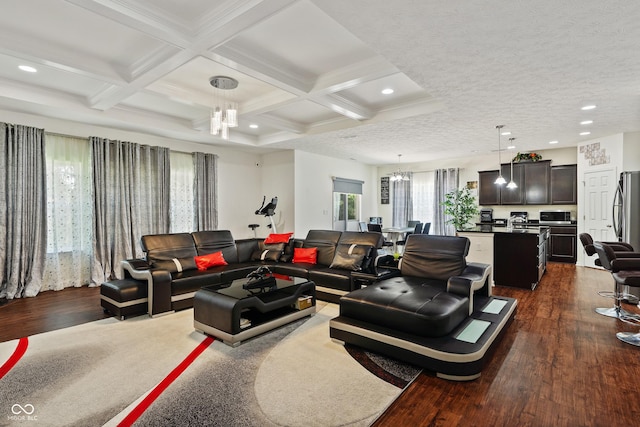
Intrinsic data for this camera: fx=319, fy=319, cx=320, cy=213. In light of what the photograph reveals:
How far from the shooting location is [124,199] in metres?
5.73

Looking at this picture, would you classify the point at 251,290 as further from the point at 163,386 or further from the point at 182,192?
A: the point at 182,192

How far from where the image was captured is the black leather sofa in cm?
390

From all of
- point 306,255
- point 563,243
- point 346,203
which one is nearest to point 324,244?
point 306,255

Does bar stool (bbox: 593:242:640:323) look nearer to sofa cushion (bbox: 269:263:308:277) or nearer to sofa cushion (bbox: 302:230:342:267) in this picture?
sofa cushion (bbox: 302:230:342:267)

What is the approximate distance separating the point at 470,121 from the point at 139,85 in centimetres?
493

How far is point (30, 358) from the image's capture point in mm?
2758

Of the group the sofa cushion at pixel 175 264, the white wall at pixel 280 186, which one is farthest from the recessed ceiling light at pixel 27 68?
the white wall at pixel 280 186

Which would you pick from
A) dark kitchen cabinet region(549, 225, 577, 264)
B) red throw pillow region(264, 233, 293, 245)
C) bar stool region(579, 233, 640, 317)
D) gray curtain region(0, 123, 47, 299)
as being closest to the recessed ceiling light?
gray curtain region(0, 123, 47, 299)

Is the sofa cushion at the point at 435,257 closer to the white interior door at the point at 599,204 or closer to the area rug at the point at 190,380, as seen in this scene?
the area rug at the point at 190,380

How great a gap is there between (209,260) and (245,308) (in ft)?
6.46

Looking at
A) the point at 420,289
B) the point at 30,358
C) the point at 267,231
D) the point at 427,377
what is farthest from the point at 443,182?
the point at 30,358

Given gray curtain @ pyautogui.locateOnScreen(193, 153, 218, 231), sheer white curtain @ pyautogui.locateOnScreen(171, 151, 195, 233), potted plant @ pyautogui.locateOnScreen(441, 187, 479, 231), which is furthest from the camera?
potted plant @ pyautogui.locateOnScreen(441, 187, 479, 231)

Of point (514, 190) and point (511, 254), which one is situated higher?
point (514, 190)

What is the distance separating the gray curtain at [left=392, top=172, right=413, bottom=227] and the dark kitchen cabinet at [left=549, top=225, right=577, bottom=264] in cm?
369
